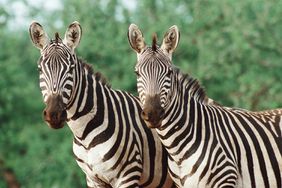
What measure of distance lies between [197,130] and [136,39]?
1.37 m

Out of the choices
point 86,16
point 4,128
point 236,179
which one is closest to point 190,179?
point 236,179

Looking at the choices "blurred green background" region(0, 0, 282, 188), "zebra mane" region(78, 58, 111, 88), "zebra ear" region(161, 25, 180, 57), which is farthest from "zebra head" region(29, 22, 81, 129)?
"blurred green background" region(0, 0, 282, 188)

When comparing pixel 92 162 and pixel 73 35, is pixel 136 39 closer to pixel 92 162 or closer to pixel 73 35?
pixel 73 35

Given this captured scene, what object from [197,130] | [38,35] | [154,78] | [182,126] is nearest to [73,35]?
[38,35]

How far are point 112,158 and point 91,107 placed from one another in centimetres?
77

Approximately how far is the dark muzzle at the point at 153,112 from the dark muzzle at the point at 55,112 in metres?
1.09

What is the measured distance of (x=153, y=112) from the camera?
960 centimetres

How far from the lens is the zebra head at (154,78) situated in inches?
380

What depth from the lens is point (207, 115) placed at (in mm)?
10609

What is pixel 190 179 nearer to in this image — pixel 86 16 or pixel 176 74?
pixel 176 74

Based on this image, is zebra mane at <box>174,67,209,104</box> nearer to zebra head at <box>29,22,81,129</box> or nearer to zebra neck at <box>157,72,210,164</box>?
zebra neck at <box>157,72,210,164</box>

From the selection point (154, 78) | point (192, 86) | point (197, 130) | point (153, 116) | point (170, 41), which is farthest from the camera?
point (192, 86)

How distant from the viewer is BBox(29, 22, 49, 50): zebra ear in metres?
10.7

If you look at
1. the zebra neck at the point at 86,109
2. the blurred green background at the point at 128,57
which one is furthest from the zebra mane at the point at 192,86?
the blurred green background at the point at 128,57
